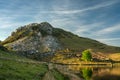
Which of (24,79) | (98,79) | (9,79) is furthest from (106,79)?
(9,79)

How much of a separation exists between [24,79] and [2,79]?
864 centimetres

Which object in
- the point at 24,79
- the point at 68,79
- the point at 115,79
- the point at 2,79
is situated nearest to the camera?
the point at 2,79

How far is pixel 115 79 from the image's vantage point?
98.1 meters

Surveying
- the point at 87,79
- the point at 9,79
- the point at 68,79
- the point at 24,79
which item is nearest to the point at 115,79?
the point at 87,79

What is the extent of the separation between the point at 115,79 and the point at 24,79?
5565 cm

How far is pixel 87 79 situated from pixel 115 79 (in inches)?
420

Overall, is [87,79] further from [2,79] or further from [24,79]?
[2,79]

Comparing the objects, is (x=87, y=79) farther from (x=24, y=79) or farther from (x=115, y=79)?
(x=24, y=79)

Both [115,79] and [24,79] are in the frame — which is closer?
[24,79]

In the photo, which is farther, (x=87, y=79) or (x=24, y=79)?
(x=87, y=79)

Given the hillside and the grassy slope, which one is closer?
A: the grassy slope

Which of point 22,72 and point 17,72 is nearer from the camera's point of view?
point 17,72

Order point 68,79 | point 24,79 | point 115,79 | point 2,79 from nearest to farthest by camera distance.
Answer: point 2,79 < point 24,79 < point 68,79 < point 115,79

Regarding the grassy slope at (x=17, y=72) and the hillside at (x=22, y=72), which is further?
the hillside at (x=22, y=72)
